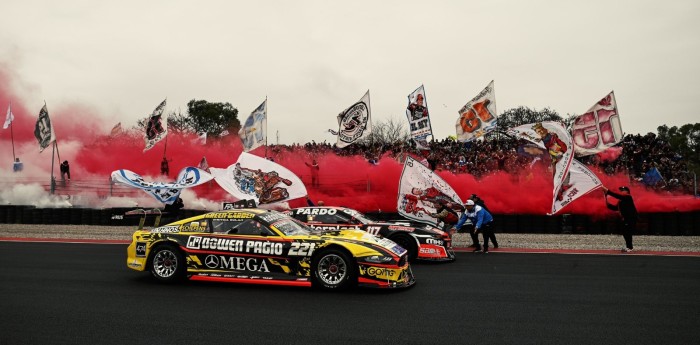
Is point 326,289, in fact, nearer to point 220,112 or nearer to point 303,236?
point 303,236

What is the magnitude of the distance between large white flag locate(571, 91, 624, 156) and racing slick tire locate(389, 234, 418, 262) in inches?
448

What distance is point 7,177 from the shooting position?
27.6 m

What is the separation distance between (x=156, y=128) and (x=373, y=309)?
21.8 meters

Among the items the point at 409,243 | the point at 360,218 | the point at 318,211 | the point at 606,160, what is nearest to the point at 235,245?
the point at 318,211

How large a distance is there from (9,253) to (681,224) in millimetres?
18587

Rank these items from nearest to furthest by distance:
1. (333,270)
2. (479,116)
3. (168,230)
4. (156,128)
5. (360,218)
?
(333,270)
(168,230)
(360,218)
(479,116)
(156,128)

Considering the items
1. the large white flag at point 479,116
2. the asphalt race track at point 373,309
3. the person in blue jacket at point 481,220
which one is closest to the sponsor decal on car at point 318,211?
the asphalt race track at point 373,309

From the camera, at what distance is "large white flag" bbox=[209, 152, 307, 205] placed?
19281 mm

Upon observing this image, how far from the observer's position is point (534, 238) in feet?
57.2

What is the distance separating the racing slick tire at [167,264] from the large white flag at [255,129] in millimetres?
16230

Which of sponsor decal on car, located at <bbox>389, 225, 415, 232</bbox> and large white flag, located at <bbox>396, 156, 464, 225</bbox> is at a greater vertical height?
large white flag, located at <bbox>396, 156, 464, 225</bbox>

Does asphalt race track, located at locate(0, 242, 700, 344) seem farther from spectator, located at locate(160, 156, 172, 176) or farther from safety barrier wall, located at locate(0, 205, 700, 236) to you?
spectator, located at locate(160, 156, 172, 176)

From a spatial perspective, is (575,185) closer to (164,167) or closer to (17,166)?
(164,167)

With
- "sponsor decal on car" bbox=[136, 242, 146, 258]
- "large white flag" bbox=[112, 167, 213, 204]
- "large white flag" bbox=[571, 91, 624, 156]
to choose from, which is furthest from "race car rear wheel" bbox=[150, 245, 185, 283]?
"large white flag" bbox=[571, 91, 624, 156]
